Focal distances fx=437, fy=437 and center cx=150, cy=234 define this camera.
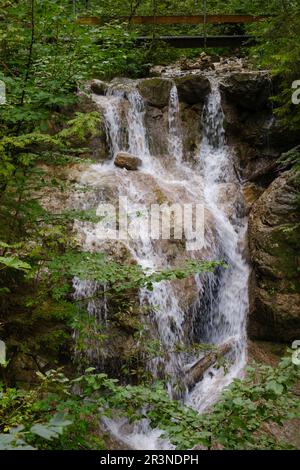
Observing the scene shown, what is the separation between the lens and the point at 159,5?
16.9 m

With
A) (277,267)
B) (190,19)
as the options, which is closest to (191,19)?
(190,19)

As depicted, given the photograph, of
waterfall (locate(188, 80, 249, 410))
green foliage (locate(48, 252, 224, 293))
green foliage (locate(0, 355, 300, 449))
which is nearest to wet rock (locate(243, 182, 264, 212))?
waterfall (locate(188, 80, 249, 410))

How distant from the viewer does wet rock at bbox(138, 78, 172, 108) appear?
11.1 m

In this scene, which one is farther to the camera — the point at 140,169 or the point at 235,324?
the point at 140,169

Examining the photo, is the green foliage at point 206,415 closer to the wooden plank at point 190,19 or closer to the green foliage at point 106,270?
the green foliage at point 106,270

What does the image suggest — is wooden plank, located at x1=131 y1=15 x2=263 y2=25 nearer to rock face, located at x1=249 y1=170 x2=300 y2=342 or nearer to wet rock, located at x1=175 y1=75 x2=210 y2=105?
wet rock, located at x1=175 y1=75 x2=210 y2=105

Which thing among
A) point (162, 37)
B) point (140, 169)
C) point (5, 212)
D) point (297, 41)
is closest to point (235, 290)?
point (140, 169)

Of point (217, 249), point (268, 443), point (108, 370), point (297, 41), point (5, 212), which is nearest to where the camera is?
point (268, 443)

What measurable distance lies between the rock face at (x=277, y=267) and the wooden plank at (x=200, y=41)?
334 inches

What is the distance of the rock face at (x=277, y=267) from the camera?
7.43 metres

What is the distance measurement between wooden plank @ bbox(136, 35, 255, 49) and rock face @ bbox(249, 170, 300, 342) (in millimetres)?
8479

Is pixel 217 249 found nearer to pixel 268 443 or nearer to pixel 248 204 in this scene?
pixel 248 204

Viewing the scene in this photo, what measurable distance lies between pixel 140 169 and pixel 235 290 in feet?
11.7

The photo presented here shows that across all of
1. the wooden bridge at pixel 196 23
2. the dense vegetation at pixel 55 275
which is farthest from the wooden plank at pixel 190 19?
the dense vegetation at pixel 55 275
